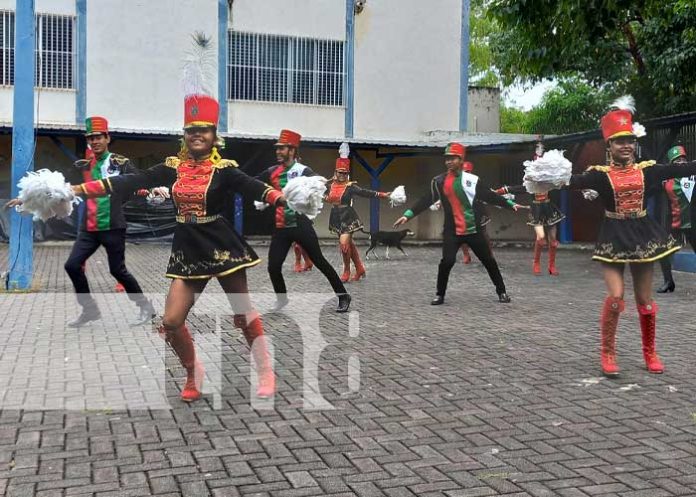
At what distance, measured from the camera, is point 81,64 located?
21.1 metres

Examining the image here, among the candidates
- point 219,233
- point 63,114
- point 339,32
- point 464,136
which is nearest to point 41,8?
point 63,114

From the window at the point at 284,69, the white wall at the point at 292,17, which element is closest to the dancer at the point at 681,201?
the window at the point at 284,69

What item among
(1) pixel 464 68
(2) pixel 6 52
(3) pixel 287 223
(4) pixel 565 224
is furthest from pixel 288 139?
(1) pixel 464 68

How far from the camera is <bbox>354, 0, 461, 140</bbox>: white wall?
78.0 feet

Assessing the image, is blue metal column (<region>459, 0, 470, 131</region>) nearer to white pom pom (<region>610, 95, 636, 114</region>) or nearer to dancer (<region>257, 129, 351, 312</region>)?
dancer (<region>257, 129, 351, 312</region>)

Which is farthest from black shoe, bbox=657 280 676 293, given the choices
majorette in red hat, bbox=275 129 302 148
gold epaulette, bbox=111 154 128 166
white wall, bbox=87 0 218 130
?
white wall, bbox=87 0 218 130

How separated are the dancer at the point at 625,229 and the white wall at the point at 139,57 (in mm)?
16677

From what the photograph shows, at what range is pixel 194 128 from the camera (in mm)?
5133

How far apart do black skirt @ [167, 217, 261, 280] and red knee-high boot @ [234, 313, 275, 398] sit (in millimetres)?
394

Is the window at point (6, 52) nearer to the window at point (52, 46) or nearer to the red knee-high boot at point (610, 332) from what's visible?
the window at point (52, 46)

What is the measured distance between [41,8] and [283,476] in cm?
1997

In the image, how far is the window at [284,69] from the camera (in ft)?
74.1

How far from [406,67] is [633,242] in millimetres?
18838

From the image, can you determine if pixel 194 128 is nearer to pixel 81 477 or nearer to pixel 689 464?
pixel 81 477
